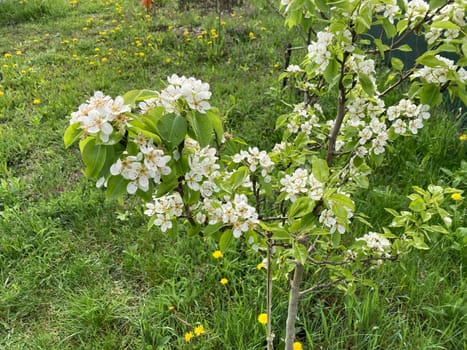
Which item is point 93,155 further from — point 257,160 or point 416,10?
point 416,10

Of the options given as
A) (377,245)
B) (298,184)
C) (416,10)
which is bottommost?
(377,245)

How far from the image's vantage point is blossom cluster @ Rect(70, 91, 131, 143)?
2.47 feet

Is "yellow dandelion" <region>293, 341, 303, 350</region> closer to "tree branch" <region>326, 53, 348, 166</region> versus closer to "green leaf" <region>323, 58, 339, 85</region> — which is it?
"tree branch" <region>326, 53, 348, 166</region>

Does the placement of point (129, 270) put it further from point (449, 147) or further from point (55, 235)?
point (449, 147)

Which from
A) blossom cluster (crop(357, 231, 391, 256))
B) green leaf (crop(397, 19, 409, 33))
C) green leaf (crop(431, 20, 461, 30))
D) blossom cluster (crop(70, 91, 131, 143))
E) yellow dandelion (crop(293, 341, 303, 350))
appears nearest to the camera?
blossom cluster (crop(70, 91, 131, 143))

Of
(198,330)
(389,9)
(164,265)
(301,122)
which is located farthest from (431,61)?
(164,265)

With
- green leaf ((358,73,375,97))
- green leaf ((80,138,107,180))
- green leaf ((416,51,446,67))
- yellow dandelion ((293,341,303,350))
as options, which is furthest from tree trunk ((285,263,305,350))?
green leaf ((80,138,107,180))

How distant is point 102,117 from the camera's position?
76cm

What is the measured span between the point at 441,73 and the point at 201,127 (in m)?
0.63

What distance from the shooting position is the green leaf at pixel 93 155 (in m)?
0.79

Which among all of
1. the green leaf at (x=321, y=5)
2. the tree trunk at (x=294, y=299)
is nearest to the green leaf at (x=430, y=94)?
the green leaf at (x=321, y=5)

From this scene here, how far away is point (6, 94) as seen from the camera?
4.07 m

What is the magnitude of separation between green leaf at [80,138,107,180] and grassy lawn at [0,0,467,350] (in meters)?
1.00


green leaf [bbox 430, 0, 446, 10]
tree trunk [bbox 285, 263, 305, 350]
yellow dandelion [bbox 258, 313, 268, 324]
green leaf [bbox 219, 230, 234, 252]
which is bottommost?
yellow dandelion [bbox 258, 313, 268, 324]
